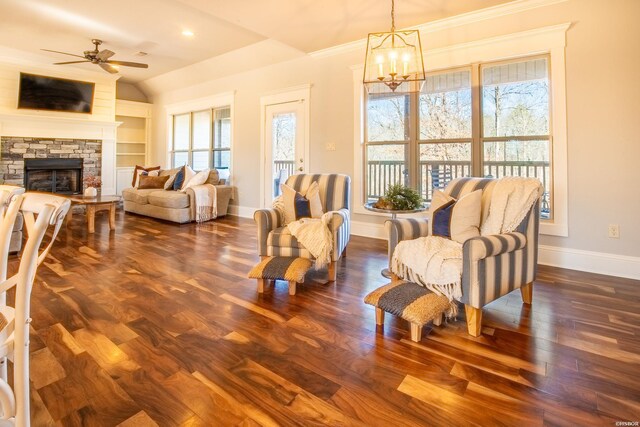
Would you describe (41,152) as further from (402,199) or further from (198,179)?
(402,199)

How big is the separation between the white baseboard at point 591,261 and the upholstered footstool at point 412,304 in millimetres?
2112

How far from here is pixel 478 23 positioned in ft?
12.8

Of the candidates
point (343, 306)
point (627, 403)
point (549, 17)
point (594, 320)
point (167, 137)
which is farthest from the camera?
point (167, 137)

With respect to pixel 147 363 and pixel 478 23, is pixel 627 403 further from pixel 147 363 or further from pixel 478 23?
pixel 478 23

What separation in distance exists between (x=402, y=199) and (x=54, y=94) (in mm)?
7404

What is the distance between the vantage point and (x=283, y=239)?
2.91m

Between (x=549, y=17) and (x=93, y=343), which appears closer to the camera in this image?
(x=93, y=343)

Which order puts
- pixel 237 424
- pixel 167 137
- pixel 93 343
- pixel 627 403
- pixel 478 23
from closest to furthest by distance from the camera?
pixel 237 424, pixel 627 403, pixel 93 343, pixel 478 23, pixel 167 137

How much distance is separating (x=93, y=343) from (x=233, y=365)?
0.85 meters

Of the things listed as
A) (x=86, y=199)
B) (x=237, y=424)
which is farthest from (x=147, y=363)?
(x=86, y=199)

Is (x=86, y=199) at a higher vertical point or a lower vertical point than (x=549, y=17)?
lower

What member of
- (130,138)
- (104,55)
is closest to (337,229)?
(104,55)

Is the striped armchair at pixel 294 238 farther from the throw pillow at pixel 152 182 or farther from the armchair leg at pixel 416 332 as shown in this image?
the throw pillow at pixel 152 182

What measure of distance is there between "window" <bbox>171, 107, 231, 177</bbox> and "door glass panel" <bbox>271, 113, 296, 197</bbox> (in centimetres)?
125
